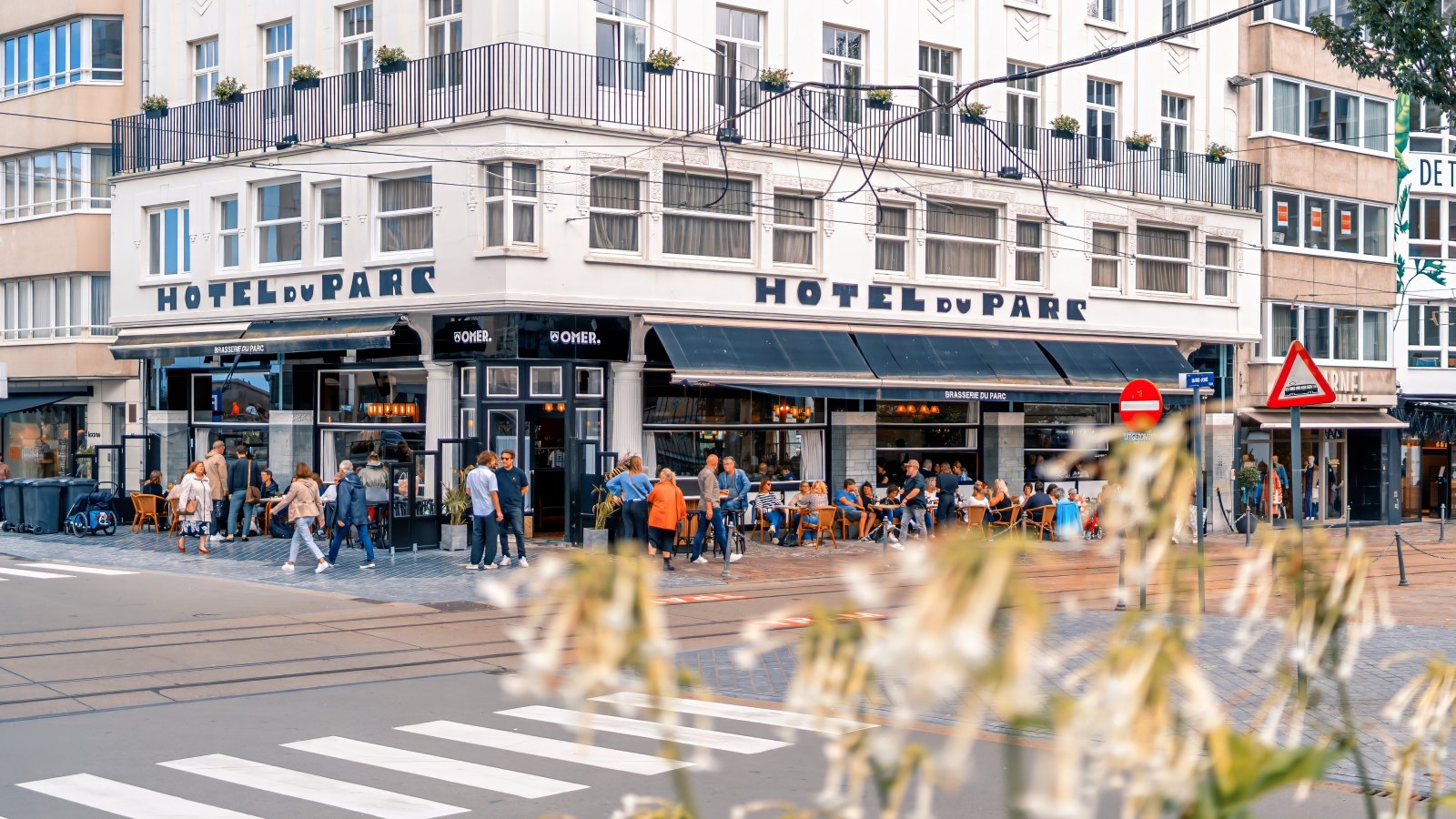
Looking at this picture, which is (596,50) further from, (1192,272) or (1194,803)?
(1194,803)

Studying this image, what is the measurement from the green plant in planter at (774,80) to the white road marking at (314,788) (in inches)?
840

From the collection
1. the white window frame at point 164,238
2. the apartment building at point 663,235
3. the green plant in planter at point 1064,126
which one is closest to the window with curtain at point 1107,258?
the apartment building at point 663,235

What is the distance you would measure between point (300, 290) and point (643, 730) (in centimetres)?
2094

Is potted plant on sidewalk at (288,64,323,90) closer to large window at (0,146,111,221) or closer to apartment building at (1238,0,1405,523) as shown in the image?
large window at (0,146,111,221)

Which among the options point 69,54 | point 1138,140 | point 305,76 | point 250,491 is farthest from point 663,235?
point 69,54

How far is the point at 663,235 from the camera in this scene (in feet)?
93.5

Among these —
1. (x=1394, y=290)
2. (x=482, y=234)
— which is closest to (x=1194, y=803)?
(x=482, y=234)

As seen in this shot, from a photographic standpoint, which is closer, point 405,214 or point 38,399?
point 405,214

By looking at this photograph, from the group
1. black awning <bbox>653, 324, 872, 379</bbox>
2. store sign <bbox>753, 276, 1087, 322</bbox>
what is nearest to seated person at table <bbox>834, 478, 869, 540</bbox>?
black awning <bbox>653, 324, 872, 379</bbox>

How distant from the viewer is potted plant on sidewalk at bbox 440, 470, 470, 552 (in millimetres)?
26047

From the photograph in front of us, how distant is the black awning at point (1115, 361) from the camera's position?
33.8m

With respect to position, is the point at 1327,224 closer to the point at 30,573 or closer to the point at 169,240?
the point at 169,240

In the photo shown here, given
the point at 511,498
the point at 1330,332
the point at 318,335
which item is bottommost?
the point at 511,498

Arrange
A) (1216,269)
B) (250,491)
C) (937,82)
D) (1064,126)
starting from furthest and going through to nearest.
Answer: (1216,269) → (1064,126) → (937,82) → (250,491)
